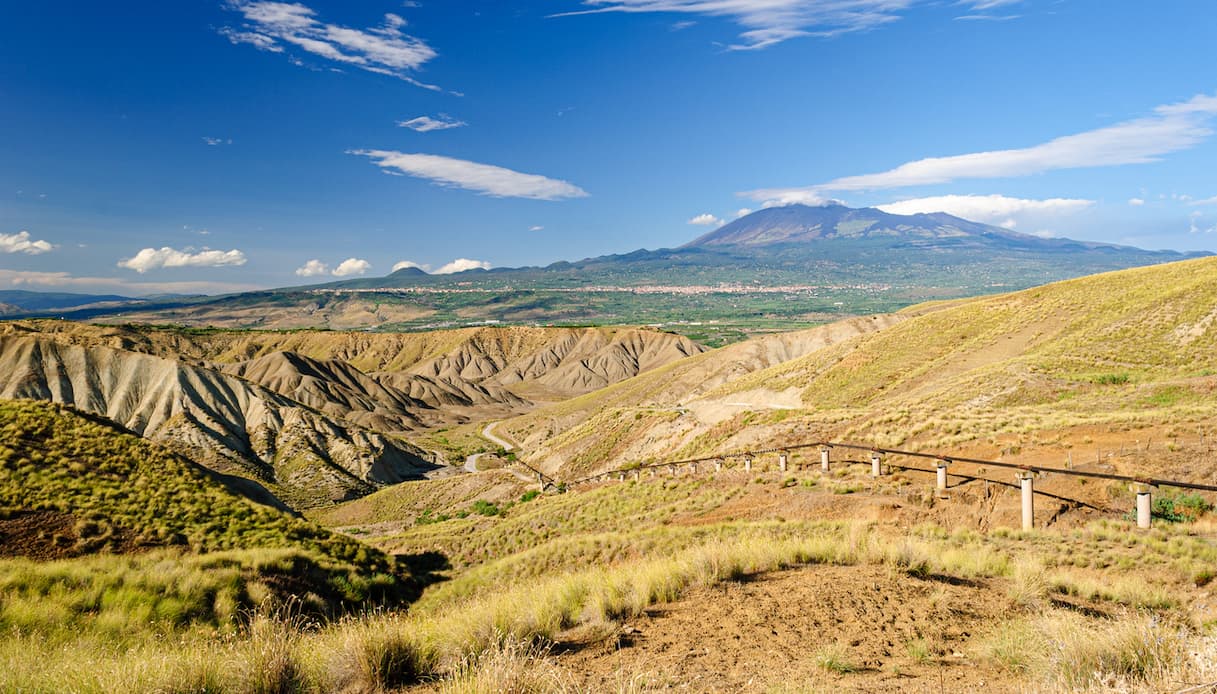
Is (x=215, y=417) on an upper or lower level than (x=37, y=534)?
lower

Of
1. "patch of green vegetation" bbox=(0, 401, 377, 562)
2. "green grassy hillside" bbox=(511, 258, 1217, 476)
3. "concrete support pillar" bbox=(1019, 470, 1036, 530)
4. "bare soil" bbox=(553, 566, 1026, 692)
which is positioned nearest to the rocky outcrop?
"green grassy hillside" bbox=(511, 258, 1217, 476)

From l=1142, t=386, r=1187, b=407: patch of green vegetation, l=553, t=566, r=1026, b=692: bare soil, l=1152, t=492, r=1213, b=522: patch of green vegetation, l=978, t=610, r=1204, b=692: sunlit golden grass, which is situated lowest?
l=1152, t=492, r=1213, b=522: patch of green vegetation

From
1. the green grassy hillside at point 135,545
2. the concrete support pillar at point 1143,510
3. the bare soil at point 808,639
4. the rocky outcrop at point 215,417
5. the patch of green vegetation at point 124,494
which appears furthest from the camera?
the rocky outcrop at point 215,417

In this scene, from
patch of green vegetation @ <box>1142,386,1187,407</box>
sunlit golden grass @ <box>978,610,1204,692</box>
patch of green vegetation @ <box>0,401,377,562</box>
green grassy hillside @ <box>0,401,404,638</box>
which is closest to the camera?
sunlit golden grass @ <box>978,610,1204,692</box>

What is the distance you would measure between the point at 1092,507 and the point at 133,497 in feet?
87.3

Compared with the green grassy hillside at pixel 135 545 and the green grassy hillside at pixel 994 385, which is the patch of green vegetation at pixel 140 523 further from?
the green grassy hillside at pixel 994 385

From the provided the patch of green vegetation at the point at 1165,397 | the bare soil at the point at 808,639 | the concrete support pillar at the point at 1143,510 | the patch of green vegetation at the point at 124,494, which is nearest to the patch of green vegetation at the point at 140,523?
the patch of green vegetation at the point at 124,494

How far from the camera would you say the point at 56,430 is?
22172 millimetres

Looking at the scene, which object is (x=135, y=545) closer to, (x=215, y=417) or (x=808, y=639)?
(x=808, y=639)

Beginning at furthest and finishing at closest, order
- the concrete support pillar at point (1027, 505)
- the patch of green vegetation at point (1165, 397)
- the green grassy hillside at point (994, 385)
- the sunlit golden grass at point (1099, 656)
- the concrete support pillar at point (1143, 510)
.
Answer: the patch of green vegetation at point (1165, 397) → the green grassy hillside at point (994, 385) → the concrete support pillar at point (1027, 505) → the concrete support pillar at point (1143, 510) → the sunlit golden grass at point (1099, 656)

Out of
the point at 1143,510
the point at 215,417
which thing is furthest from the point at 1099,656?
the point at 215,417

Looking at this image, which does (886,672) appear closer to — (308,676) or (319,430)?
(308,676)

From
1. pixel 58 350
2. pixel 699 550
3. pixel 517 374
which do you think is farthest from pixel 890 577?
pixel 517 374

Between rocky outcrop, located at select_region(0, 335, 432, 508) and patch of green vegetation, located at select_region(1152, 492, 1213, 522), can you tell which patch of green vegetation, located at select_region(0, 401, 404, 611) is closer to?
patch of green vegetation, located at select_region(1152, 492, 1213, 522)
